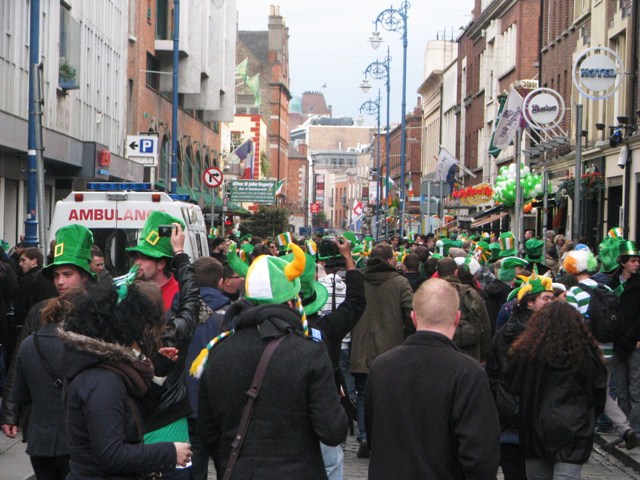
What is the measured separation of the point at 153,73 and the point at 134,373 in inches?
1770

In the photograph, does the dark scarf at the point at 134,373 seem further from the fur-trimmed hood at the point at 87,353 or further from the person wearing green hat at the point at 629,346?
the person wearing green hat at the point at 629,346

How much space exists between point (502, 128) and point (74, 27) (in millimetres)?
12366

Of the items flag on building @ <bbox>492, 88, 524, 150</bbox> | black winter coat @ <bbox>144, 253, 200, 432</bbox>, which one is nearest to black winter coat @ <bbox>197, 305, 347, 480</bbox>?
black winter coat @ <bbox>144, 253, 200, 432</bbox>

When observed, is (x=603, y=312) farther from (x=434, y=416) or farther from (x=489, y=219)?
(x=489, y=219)

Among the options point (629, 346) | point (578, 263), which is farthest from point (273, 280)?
point (629, 346)

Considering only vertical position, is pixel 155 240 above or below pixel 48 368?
above

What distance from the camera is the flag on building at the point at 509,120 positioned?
25188 millimetres

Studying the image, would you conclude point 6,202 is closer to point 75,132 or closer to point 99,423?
point 75,132

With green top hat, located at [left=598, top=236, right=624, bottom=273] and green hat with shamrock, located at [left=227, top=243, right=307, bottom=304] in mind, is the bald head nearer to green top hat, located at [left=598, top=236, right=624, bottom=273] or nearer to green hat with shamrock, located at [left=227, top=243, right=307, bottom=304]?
green hat with shamrock, located at [left=227, top=243, right=307, bottom=304]

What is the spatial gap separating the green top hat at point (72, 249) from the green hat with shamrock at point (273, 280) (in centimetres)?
164

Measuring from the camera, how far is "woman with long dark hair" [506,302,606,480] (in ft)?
23.4

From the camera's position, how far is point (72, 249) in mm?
6930

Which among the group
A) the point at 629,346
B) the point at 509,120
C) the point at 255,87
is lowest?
the point at 629,346

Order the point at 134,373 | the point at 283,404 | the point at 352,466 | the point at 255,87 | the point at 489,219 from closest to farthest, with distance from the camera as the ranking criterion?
1. the point at 134,373
2. the point at 283,404
3. the point at 352,466
4. the point at 489,219
5. the point at 255,87
